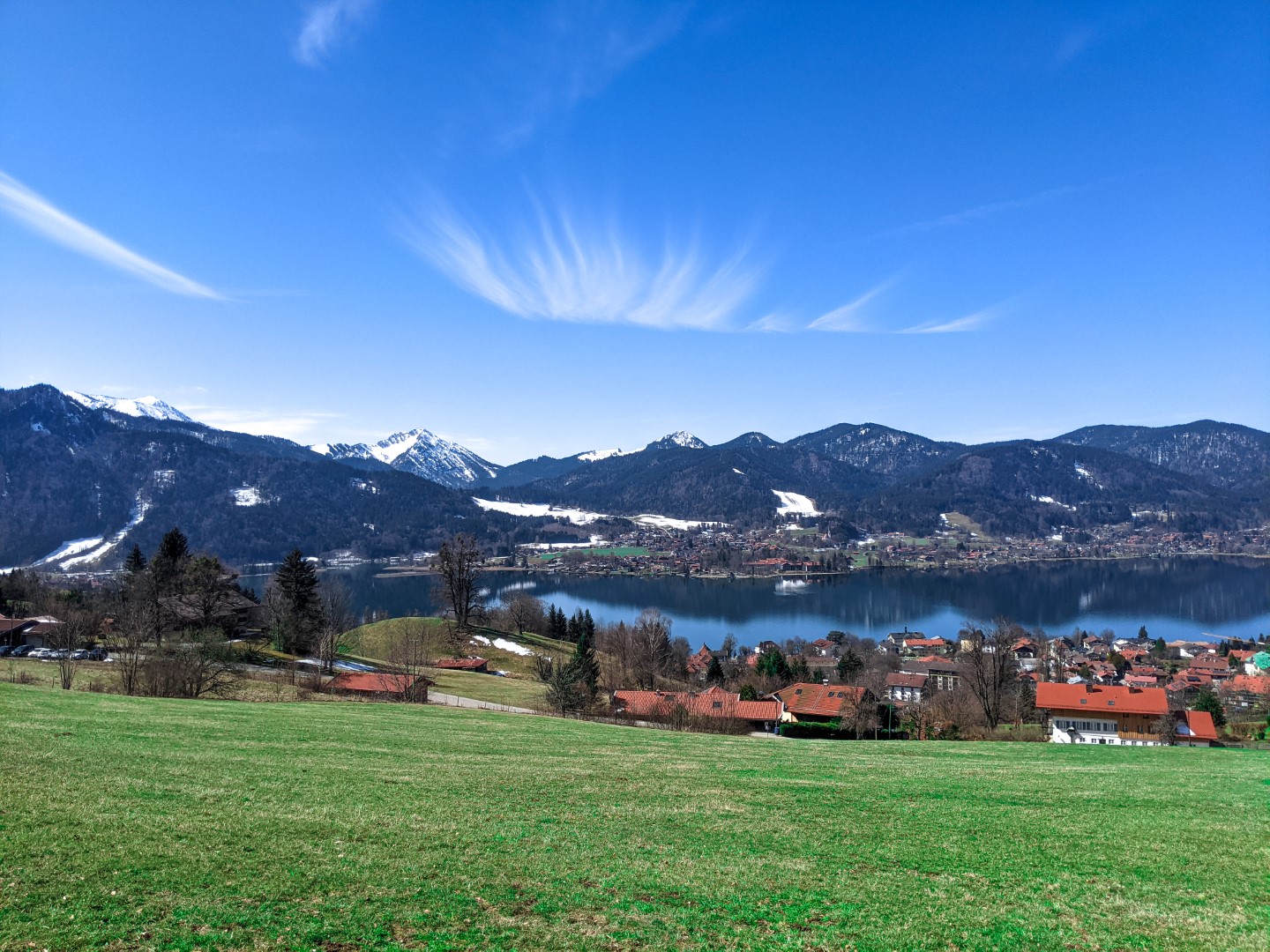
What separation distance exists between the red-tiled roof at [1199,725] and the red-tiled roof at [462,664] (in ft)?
125

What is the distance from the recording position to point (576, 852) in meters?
8.39

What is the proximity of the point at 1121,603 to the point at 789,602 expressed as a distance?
5471 centimetres

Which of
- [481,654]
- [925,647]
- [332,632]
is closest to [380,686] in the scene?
[332,632]

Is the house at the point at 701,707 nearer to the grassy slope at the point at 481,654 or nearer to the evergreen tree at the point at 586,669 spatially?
the evergreen tree at the point at 586,669

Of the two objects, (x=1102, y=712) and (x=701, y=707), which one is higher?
(x=701, y=707)

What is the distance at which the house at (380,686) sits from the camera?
2944 cm

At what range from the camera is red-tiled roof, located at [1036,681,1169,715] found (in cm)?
3756

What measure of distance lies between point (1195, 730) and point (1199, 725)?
602mm

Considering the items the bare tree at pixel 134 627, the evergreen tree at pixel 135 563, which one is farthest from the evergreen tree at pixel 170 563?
the evergreen tree at pixel 135 563

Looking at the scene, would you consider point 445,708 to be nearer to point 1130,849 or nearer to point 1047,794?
point 1047,794

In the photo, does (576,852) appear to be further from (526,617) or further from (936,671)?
(936,671)

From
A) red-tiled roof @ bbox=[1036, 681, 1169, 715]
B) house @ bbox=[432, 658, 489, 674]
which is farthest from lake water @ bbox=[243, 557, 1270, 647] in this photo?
red-tiled roof @ bbox=[1036, 681, 1169, 715]

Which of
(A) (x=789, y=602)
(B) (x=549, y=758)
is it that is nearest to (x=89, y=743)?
(B) (x=549, y=758)

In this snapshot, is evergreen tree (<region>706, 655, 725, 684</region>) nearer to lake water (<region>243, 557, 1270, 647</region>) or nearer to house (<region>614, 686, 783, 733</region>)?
house (<region>614, 686, 783, 733</region>)
